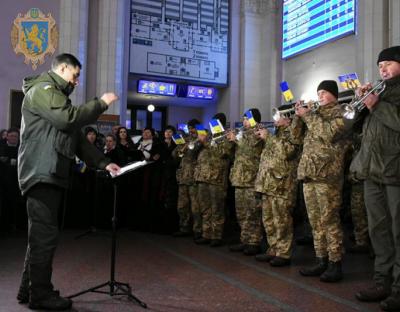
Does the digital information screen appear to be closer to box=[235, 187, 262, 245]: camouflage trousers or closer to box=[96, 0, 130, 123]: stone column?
box=[96, 0, 130, 123]: stone column

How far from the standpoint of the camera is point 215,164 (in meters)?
5.27

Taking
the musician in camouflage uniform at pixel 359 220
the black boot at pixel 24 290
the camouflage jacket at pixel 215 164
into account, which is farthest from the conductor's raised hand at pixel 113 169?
the musician in camouflage uniform at pixel 359 220

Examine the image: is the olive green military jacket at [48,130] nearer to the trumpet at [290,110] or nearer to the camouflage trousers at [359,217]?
the trumpet at [290,110]

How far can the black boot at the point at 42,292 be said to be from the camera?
8.87 ft

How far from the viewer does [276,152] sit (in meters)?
4.26

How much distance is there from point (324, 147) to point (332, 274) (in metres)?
1.08

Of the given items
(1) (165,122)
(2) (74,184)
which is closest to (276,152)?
(2) (74,184)

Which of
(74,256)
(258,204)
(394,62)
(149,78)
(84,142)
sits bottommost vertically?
(74,256)

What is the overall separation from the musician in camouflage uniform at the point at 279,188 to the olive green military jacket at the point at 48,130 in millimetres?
2059

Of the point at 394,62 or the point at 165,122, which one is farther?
the point at 165,122

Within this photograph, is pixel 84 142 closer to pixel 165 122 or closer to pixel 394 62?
pixel 394 62

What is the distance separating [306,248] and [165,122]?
9098mm

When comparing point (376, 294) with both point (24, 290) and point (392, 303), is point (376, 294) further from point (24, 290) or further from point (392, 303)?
point (24, 290)

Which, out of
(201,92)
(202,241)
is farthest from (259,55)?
(202,241)
